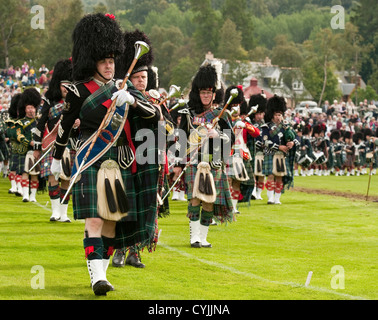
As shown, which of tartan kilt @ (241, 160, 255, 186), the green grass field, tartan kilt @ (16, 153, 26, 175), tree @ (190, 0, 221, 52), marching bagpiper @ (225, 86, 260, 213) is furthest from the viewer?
tree @ (190, 0, 221, 52)

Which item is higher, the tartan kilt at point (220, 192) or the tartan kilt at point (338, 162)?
the tartan kilt at point (220, 192)

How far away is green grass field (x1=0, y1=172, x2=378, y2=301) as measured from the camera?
8141mm

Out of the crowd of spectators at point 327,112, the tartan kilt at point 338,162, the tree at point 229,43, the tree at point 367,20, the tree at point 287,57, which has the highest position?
the tree at point 367,20

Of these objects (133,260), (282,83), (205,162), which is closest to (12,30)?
(282,83)

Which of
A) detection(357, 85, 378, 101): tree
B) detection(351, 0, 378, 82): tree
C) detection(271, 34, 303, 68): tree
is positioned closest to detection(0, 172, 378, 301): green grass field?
detection(357, 85, 378, 101): tree

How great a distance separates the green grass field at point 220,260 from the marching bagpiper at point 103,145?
1.61ft

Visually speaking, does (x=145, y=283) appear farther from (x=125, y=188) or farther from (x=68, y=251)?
(x=68, y=251)

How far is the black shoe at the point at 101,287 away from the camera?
7.65 m

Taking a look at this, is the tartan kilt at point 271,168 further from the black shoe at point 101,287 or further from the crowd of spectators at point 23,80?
the crowd of spectators at point 23,80

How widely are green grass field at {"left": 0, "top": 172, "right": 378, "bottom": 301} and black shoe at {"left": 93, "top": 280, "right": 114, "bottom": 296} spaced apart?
7 cm

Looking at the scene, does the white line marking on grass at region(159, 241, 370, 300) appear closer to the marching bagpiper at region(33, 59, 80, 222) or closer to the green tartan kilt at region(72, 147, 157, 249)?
the green tartan kilt at region(72, 147, 157, 249)

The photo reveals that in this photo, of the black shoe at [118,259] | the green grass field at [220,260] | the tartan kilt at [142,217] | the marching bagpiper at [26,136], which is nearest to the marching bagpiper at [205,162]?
the green grass field at [220,260]

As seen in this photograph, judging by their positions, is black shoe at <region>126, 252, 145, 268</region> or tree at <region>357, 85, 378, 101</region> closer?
black shoe at <region>126, 252, 145, 268</region>

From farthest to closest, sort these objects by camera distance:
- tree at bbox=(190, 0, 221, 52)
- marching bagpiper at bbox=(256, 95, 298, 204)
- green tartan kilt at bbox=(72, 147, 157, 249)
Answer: tree at bbox=(190, 0, 221, 52), marching bagpiper at bbox=(256, 95, 298, 204), green tartan kilt at bbox=(72, 147, 157, 249)
